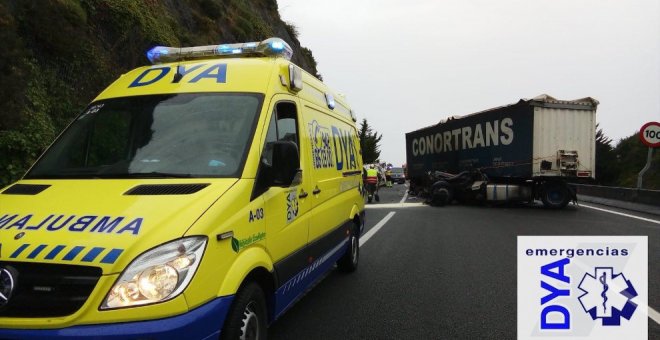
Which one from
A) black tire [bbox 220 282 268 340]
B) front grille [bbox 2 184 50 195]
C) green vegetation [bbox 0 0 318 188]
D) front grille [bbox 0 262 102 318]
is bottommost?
black tire [bbox 220 282 268 340]

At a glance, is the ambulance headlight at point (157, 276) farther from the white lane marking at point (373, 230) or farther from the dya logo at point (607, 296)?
the white lane marking at point (373, 230)

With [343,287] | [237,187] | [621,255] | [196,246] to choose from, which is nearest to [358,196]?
[343,287]

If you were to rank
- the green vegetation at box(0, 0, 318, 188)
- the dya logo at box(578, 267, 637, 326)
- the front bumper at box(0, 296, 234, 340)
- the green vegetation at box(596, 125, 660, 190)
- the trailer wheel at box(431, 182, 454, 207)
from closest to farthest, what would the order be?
the front bumper at box(0, 296, 234, 340)
the dya logo at box(578, 267, 637, 326)
the green vegetation at box(0, 0, 318, 188)
the trailer wheel at box(431, 182, 454, 207)
the green vegetation at box(596, 125, 660, 190)

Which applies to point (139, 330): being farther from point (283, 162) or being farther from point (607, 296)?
point (607, 296)

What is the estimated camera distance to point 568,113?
17.0 metres

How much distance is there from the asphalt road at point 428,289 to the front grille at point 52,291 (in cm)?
214

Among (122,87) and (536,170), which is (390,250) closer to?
(122,87)

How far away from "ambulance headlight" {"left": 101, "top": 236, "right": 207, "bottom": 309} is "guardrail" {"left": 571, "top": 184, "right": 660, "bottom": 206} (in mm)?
17235

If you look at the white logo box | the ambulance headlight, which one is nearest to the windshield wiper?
the ambulance headlight

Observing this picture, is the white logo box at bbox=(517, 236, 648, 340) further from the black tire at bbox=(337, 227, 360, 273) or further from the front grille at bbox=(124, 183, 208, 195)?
the front grille at bbox=(124, 183, 208, 195)

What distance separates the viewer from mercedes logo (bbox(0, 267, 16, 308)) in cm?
258

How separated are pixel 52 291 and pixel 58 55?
37.2ft

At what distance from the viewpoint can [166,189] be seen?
3195 millimetres

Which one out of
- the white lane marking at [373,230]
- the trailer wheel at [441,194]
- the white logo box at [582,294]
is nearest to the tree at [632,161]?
the trailer wheel at [441,194]
